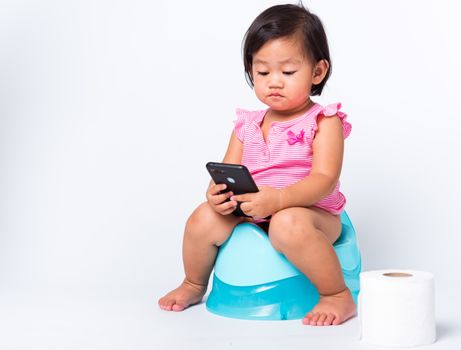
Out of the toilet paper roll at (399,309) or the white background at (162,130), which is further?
the white background at (162,130)

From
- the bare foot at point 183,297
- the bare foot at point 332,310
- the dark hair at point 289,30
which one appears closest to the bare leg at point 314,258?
the bare foot at point 332,310

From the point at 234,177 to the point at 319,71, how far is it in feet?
1.28

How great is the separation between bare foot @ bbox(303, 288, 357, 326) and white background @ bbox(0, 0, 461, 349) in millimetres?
490

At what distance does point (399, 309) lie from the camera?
198cm

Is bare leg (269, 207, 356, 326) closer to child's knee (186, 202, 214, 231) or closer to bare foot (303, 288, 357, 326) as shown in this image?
bare foot (303, 288, 357, 326)

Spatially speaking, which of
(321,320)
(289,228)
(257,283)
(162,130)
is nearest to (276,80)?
(289,228)

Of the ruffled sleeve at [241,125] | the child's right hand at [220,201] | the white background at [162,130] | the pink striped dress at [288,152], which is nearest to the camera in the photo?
the child's right hand at [220,201]

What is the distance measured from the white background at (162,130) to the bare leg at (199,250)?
244 millimetres

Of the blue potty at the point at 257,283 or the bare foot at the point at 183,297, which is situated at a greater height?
the blue potty at the point at 257,283

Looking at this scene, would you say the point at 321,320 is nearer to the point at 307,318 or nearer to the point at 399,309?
the point at 307,318

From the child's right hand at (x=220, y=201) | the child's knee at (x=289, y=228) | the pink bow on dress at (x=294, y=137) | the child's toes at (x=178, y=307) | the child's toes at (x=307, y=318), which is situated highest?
the pink bow on dress at (x=294, y=137)

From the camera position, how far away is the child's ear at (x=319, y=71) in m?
2.46

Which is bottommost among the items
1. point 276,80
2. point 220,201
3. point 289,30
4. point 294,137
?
point 220,201

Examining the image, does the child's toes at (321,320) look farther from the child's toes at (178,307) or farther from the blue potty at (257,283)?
the child's toes at (178,307)
